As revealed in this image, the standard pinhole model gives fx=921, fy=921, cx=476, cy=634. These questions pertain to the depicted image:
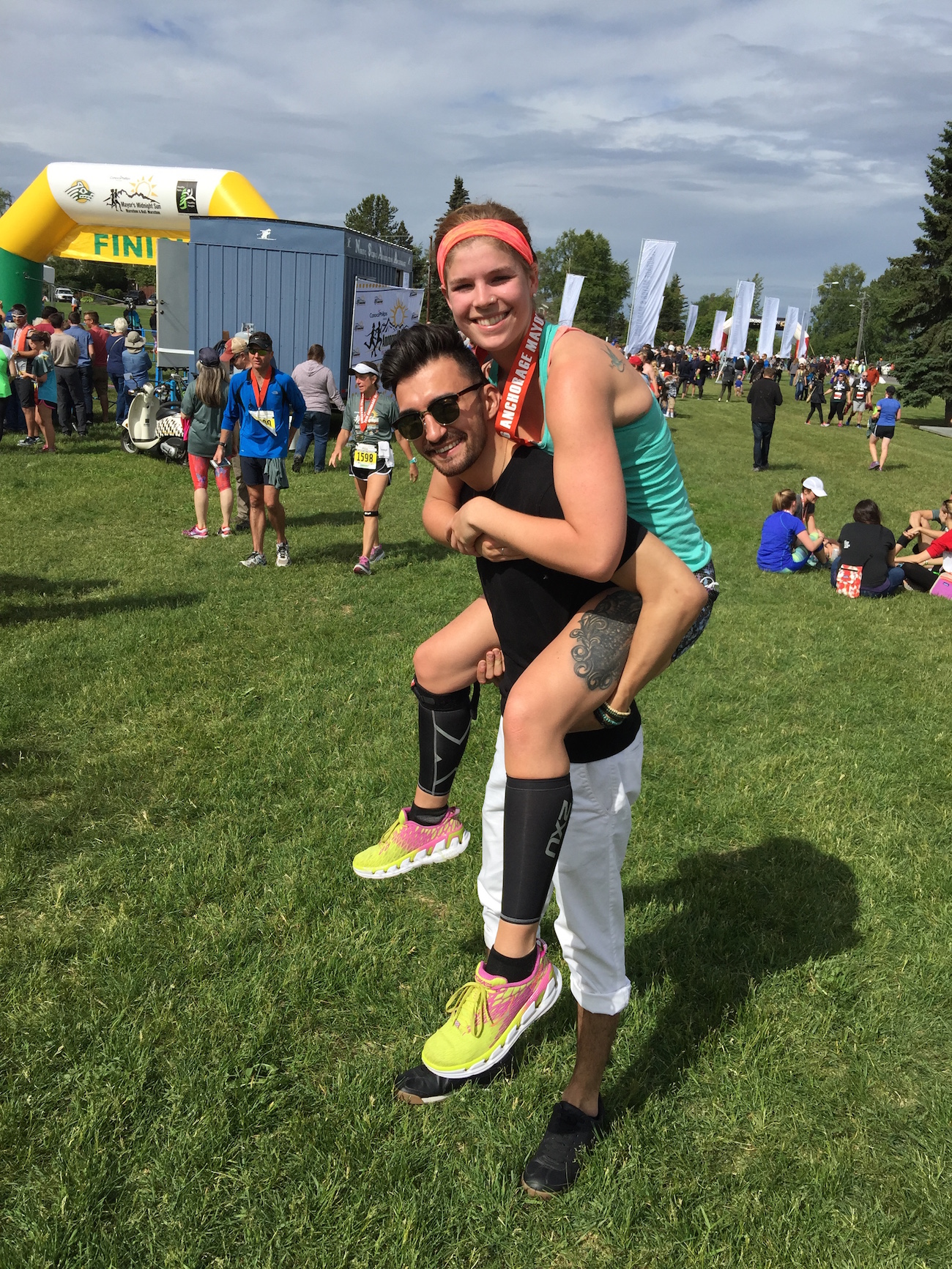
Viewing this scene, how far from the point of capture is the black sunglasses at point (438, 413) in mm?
2211

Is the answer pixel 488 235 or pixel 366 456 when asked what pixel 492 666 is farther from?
pixel 366 456

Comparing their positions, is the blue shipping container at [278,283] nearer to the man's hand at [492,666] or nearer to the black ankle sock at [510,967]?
the man's hand at [492,666]

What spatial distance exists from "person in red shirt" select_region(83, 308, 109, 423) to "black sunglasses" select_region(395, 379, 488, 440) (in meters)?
17.4

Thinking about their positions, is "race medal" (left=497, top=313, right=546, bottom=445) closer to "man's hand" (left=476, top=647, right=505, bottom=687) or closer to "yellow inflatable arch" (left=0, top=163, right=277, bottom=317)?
"man's hand" (left=476, top=647, right=505, bottom=687)

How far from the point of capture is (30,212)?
779 inches

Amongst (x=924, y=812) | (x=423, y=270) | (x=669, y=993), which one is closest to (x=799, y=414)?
(x=924, y=812)

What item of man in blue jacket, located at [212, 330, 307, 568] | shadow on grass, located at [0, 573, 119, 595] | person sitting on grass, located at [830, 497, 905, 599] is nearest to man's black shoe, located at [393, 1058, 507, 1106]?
shadow on grass, located at [0, 573, 119, 595]

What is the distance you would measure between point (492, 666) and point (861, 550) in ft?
28.7

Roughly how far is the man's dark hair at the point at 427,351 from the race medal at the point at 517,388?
Answer: 0.13 metres

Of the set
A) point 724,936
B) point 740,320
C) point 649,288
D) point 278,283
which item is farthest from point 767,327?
point 724,936

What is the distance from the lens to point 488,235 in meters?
2.25

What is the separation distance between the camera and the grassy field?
2.48 metres

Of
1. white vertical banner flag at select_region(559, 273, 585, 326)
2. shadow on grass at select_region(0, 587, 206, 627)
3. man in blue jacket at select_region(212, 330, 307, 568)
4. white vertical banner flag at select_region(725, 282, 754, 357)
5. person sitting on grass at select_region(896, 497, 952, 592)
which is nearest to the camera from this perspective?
shadow on grass at select_region(0, 587, 206, 627)

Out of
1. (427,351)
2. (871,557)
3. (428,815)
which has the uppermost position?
(427,351)
